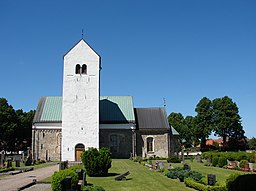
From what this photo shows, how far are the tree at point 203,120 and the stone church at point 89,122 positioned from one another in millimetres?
19921

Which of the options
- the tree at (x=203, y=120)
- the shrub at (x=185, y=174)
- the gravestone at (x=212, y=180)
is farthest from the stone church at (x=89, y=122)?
the gravestone at (x=212, y=180)

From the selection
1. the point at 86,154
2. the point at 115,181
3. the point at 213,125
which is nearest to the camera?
the point at 115,181

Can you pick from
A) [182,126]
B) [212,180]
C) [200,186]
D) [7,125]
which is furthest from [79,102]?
[182,126]

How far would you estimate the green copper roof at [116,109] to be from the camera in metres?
43.2

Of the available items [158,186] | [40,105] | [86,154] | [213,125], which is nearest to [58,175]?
[158,186]

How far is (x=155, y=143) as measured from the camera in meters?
43.5

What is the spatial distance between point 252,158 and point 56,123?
24.7 meters

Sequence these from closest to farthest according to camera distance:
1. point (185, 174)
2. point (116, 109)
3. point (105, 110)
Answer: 1. point (185, 174)
2. point (105, 110)
3. point (116, 109)

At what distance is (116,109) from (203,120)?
2751cm

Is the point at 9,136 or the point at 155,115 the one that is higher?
the point at 155,115

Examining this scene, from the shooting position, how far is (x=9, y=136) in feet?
186

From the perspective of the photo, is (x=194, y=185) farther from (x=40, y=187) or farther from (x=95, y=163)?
(x=40, y=187)

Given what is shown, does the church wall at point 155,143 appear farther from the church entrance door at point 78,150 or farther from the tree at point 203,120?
the tree at point 203,120

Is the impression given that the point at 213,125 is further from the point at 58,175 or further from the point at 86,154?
the point at 58,175
